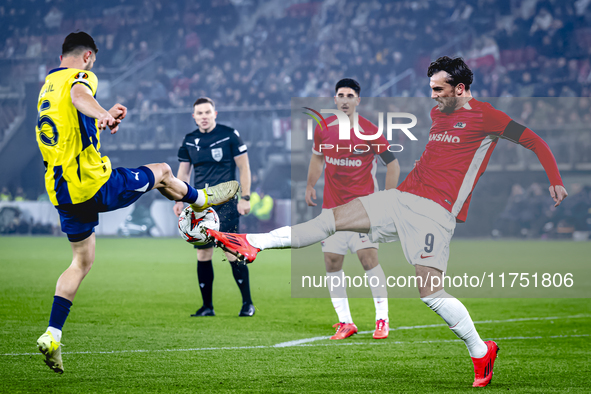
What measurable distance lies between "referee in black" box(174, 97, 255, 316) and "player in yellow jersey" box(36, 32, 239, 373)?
2524 millimetres

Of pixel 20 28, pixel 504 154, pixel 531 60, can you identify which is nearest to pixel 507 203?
pixel 504 154

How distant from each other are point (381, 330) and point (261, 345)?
1080 mm

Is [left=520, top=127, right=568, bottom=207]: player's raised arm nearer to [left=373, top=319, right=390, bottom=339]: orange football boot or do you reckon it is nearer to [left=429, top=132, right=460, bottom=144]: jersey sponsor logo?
[left=429, top=132, right=460, bottom=144]: jersey sponsor logo

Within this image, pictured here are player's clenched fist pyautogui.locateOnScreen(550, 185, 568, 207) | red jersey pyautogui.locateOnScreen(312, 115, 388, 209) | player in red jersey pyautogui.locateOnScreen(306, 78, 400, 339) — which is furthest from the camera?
red jersey pyautogui.locateOnScreen(312, 115, 388, 209)

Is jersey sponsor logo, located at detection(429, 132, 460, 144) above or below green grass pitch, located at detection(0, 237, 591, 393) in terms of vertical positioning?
above

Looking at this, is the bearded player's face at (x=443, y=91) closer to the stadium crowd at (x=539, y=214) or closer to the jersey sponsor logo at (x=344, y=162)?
the jersey sponsor logo at (x=344, y=162)

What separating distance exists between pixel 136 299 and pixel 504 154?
14661mm

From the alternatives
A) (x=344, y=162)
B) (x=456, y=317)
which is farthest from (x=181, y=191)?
(x=344, y=162)

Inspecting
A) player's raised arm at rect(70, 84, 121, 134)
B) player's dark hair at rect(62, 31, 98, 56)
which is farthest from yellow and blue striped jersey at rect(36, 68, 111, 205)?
player's dark hair at rect(62, 31, 98, 56)

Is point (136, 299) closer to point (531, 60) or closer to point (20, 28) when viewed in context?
point (531, 60)

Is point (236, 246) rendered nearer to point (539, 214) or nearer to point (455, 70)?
point (455, 70)

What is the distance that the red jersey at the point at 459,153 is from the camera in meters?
3.93

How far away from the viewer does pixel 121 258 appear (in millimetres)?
13055

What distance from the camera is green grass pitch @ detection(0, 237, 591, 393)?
3.67 meters
